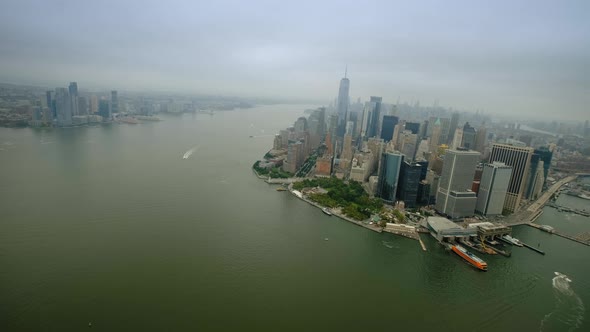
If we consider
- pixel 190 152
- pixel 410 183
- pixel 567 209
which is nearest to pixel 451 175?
pixel 410 183

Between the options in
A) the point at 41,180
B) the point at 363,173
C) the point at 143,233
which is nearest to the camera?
the point at 143,233

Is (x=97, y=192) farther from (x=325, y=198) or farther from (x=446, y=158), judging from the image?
(x=446, y=158)

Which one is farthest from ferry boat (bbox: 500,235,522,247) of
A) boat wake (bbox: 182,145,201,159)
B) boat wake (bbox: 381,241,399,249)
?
boat wake (bbox: 182,145,201,159)

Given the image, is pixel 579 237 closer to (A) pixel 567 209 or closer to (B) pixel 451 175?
(A) pixel 567 209

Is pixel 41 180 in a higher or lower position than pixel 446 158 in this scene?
lower

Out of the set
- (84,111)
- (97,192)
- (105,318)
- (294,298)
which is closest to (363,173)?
(294,298)

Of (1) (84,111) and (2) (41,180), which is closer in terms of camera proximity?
(2) (41,180)

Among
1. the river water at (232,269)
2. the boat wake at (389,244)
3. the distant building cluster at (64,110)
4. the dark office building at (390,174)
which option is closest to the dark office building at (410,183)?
the dark office building at (390,174)
